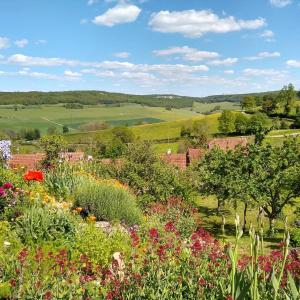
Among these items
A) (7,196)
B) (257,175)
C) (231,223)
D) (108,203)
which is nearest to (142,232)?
(108,203)

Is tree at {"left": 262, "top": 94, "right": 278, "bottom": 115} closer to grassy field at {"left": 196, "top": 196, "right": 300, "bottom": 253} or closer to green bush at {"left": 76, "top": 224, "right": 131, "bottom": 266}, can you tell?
grassy field at {"left": 196, "top": 196, "right": 300, "bottom": 253}

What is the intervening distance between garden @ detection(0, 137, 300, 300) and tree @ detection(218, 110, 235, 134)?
190ft

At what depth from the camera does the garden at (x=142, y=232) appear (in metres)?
4.18

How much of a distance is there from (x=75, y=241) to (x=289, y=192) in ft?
28.4

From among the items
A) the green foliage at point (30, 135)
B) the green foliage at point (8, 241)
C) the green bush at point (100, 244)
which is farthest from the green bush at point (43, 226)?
the green foliage at point (30, 135)

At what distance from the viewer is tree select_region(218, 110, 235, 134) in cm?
7506

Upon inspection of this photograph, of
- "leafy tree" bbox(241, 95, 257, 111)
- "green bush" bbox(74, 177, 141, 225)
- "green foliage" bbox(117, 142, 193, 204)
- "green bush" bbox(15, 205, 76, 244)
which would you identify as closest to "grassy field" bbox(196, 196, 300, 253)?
"green foliage" bbox(117, 142, 193, 204)

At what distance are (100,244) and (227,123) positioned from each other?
7027cm

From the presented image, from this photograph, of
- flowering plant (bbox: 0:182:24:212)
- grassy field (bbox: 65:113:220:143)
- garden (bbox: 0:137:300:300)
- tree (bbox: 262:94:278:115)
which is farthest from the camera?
tree (bbox: 262:94:278:115)

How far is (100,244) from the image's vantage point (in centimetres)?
689

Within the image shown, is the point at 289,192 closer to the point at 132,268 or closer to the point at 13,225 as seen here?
the point at 13,225

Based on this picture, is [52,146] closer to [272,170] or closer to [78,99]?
[272,170]

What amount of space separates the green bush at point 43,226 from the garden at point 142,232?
22mm

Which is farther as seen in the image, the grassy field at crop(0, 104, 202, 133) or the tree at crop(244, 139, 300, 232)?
the grassy field at crop(0, 104, 202, 133)
